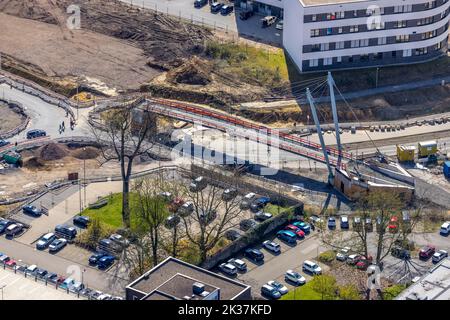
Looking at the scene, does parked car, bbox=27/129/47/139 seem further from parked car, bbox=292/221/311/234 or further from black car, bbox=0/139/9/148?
parked car, bbox=292/221/311/234

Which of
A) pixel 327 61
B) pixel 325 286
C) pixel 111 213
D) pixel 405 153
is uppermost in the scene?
pixel 327 61

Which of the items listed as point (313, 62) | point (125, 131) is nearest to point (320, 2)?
point (313, 62)

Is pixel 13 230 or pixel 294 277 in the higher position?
pixel 13 230

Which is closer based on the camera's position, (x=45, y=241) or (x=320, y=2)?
(x=45, y=241)

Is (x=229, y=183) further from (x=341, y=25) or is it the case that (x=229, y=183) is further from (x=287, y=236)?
(x=341, y=25)

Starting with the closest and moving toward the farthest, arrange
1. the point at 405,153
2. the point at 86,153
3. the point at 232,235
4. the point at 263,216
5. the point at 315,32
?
the point at 232,235 → the point at 263,216 → the point at 405,153 → the point at 86,153 → the point at 315,32

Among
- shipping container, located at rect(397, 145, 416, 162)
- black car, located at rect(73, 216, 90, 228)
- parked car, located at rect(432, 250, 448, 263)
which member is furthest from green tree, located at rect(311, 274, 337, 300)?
shipping container, located at rect(397, 145, 416, 162)
